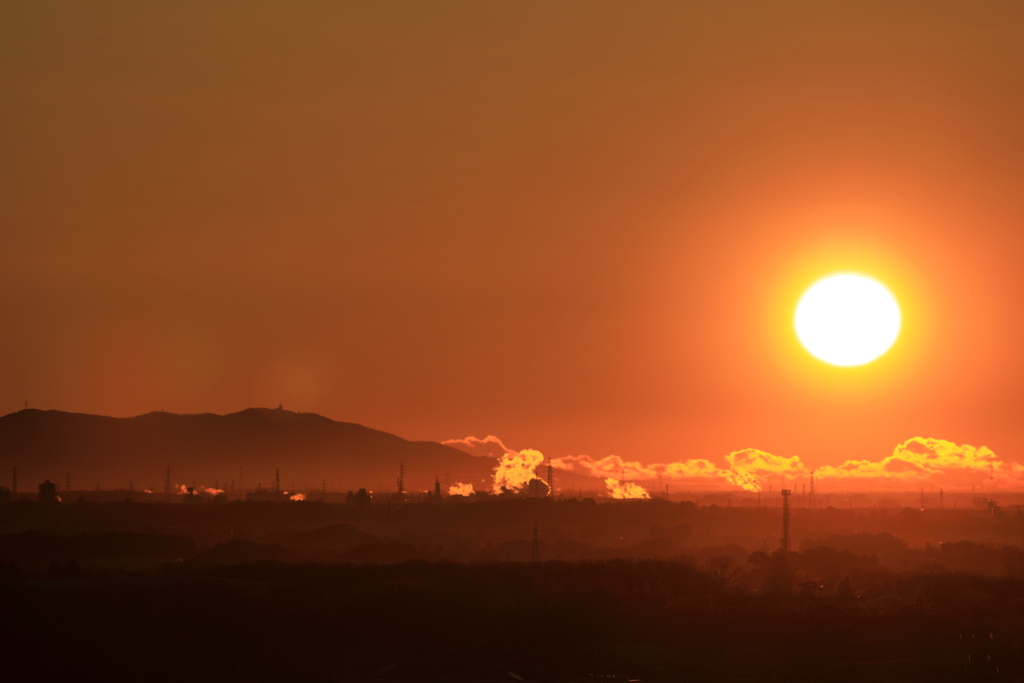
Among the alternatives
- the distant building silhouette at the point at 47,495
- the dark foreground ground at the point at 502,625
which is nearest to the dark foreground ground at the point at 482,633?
the dark foreground ground at the point at 502,625

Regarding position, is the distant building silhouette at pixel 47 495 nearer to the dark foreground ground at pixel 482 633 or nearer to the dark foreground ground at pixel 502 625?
the dark foreground ground at pixel 502 625

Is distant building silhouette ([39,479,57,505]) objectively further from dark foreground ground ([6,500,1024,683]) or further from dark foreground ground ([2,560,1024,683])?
dark foreground ground ([2,560,1024,683])

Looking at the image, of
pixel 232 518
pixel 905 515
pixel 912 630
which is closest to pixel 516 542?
pixel 232 518

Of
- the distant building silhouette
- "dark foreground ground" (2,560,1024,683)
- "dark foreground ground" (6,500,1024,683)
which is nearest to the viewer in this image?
"dark foreground ground" (2,560,1024,683)

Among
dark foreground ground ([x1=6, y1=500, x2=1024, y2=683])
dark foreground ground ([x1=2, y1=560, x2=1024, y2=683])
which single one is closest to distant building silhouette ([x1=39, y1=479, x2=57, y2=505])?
dark foreground ground ([x1=6, y1=500, x2=1024, y2=683])

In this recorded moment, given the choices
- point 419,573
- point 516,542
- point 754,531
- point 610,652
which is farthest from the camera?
point 754,531

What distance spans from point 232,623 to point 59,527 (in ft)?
324

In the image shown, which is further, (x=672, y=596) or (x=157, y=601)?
(x=672, y=596)

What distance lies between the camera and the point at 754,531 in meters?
183

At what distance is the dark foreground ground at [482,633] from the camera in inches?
1511

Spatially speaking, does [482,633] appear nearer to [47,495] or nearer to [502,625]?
[502,625]

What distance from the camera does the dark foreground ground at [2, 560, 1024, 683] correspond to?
38.4 metres

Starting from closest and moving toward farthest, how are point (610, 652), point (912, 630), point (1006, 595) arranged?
point (610, 652) < point (912, 630) < point (1006, 595)

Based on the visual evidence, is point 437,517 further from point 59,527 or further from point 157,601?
point 157,601
